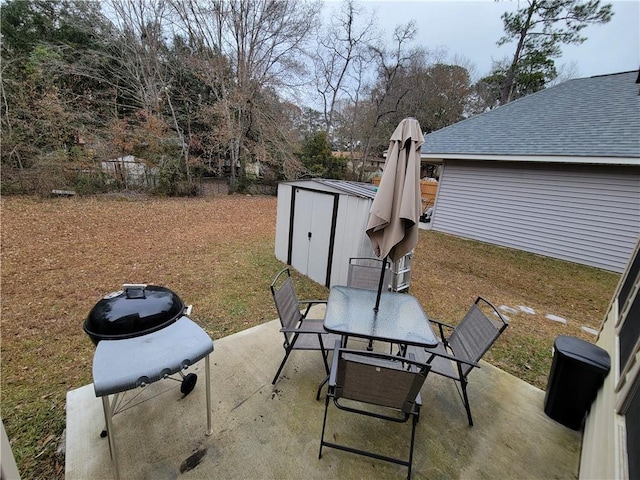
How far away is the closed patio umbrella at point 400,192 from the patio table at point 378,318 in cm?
60

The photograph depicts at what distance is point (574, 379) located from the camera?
7.50 feet

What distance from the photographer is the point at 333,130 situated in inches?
822

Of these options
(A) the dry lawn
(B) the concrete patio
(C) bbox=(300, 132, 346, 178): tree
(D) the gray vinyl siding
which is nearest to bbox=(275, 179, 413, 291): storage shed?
(A) the dry lawn

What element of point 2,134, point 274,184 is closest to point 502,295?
point 274,184

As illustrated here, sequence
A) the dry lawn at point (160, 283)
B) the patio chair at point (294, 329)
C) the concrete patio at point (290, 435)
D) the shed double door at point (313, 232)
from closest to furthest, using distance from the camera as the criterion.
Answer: the concrete patio at point (290, 435), the patio chair at point (294, 329), the dry lawn at point (160, 283), the shed double door at point (313, 232)

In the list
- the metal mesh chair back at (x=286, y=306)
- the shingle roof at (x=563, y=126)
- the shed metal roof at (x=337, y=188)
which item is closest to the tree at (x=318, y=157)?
the shingle roof at (x=563, y=126)

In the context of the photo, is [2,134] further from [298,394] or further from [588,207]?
[588,207]

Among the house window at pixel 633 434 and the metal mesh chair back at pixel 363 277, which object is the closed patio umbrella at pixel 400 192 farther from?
the house window at pixel 633 434

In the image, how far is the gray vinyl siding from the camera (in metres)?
7.02

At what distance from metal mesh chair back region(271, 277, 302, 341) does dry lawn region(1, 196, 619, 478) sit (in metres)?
1.15

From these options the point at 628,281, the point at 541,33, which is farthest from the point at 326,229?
the point at 541,33

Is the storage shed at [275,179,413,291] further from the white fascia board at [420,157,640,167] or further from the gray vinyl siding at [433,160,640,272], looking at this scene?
the gray vinyl siding at [433,160,640,272]

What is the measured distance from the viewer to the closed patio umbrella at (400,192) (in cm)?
232

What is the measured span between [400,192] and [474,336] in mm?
1475
